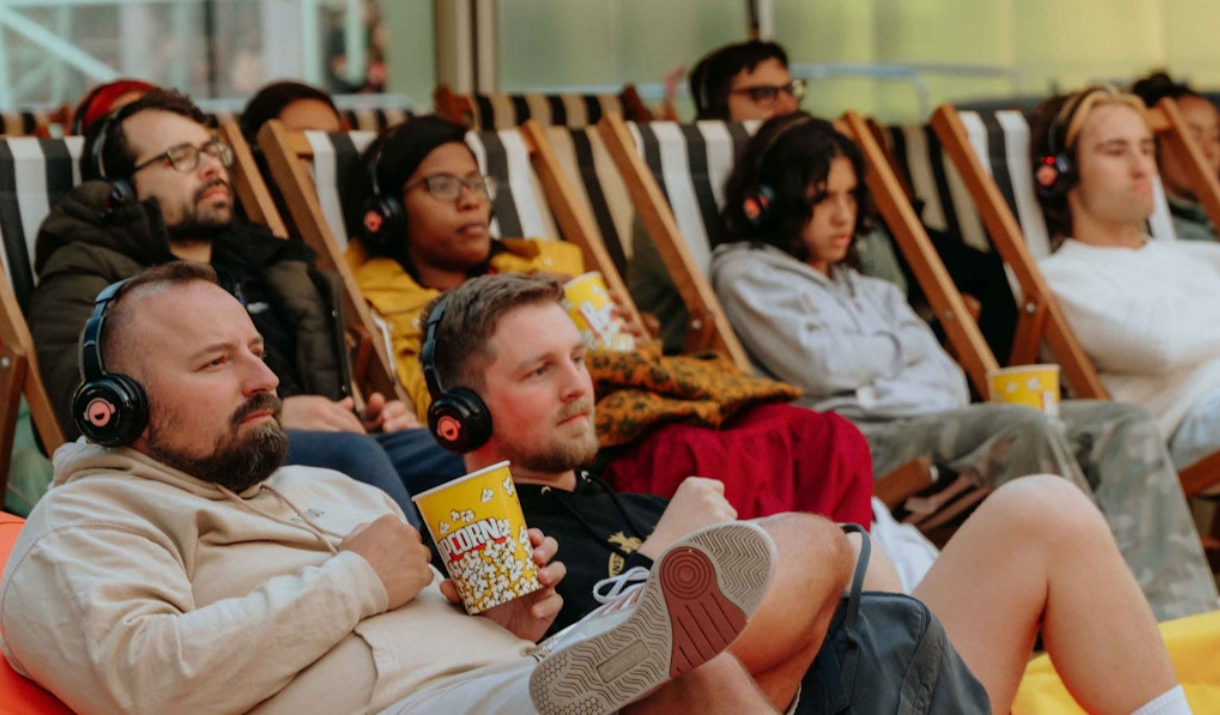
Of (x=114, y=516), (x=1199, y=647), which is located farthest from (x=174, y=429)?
(x=1199, y=647)

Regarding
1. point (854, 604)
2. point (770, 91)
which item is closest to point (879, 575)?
point (854, 604)

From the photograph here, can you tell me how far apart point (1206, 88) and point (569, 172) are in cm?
346

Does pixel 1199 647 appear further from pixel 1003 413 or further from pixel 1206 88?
pixel 1206 88

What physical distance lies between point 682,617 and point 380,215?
2340 mm

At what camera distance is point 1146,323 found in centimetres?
450

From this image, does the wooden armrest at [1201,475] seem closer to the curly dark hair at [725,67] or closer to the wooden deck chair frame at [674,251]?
the wooden deck chair frame at [674,251]

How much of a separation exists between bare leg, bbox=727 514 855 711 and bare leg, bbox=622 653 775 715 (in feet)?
0.36

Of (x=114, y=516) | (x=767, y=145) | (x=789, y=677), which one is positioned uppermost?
(x=767, y=145)

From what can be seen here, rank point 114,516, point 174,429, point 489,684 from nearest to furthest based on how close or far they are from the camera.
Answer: point 489,684, point 114,516, point 174,429

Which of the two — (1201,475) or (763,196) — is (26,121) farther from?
(1201,475)

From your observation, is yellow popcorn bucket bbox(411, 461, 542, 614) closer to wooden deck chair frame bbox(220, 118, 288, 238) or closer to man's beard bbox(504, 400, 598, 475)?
man's beard bbox(504, 400, 598, 475)

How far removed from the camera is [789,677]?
212 centimetres

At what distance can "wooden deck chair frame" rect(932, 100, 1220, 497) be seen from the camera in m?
4.54

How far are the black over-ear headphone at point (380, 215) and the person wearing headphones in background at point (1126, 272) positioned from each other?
5.78ft
